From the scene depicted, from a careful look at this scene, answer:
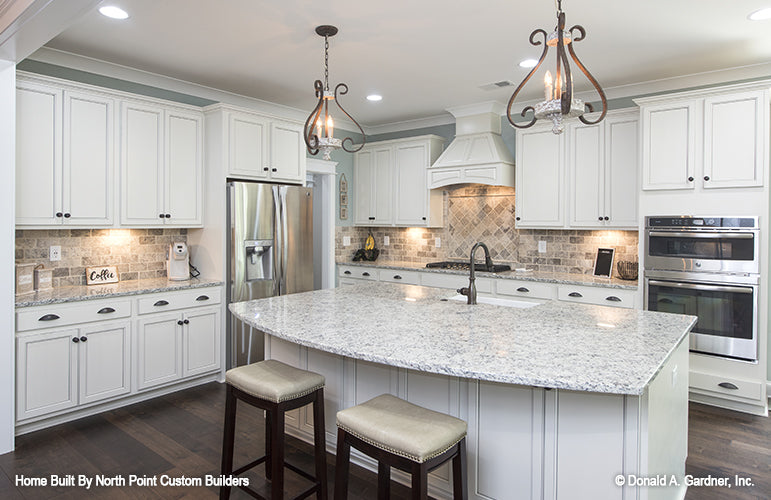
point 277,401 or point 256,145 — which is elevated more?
point 256,145

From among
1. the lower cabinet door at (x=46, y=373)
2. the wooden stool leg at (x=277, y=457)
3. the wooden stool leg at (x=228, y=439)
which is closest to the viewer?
the wooden stool leg at (x=277, y=457)

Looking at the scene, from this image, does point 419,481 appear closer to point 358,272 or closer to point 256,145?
point 256,145

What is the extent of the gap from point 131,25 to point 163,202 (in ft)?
4.75

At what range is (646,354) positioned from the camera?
71.4 inches

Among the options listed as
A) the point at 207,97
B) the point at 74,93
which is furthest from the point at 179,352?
the point at 207,97

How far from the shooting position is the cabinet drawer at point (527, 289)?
443 centimetres

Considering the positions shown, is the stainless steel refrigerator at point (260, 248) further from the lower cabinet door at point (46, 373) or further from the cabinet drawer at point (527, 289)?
the cabinet drawer at point (527, 289)

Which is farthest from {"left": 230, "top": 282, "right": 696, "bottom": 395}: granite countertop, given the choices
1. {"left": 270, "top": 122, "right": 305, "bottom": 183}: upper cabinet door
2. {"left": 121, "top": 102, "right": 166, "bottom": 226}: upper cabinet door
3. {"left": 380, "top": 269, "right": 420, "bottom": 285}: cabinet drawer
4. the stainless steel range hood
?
the stainless steel range hood

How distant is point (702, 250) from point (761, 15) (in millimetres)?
1644

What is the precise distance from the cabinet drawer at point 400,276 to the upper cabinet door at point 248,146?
6.07 feet

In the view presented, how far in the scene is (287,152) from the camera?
4766mm

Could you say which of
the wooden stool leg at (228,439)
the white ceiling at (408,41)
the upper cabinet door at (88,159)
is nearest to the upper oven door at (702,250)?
the white ceiling at (408,41)

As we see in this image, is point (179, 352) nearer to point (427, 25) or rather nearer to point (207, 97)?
point (207, 97)

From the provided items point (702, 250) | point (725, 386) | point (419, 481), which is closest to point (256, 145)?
point (419, 481)
